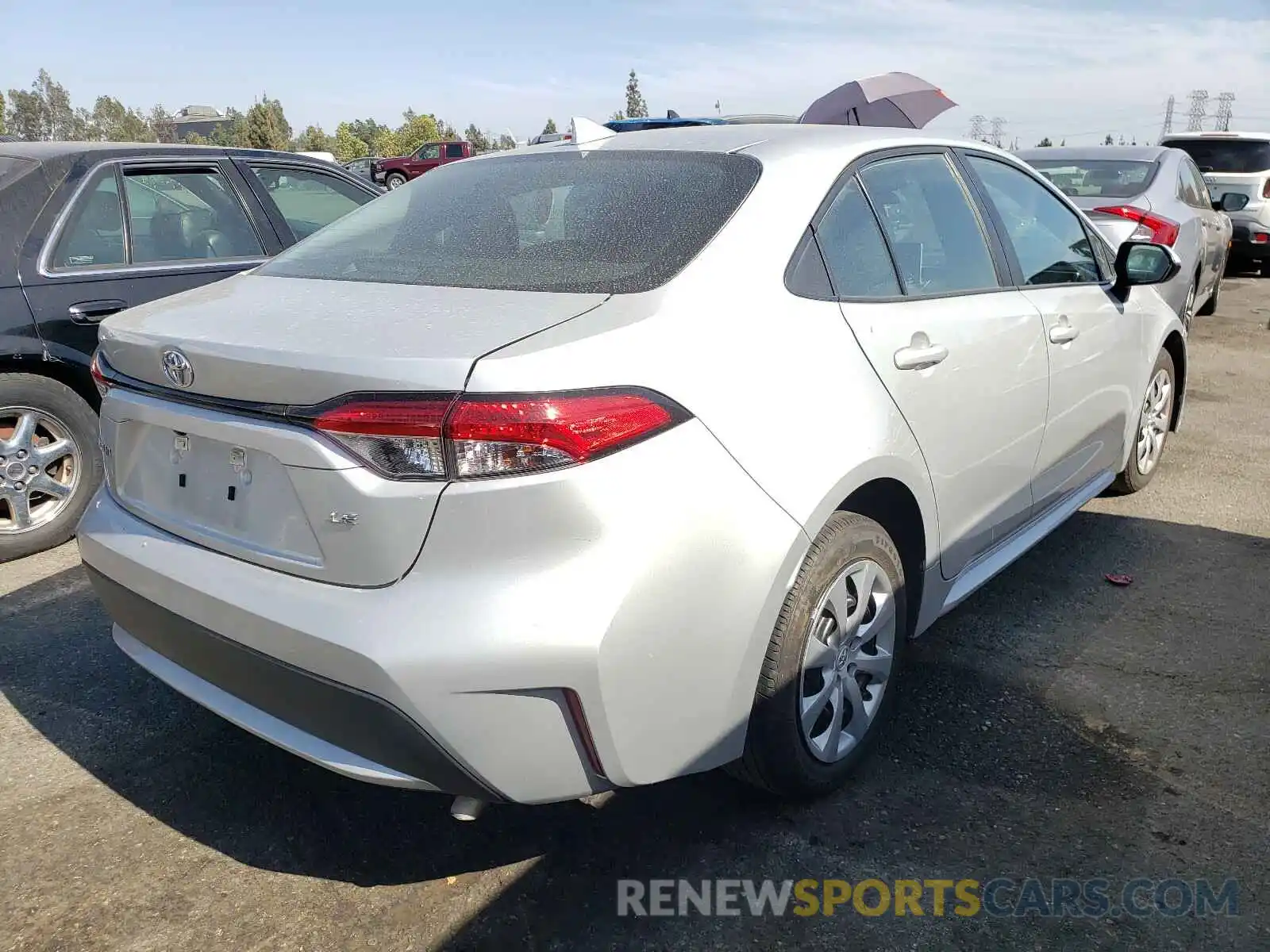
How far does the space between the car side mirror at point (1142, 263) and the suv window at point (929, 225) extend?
0.97m

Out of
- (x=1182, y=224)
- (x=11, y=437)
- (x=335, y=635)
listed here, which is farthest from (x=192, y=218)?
(x=1182, y=224)

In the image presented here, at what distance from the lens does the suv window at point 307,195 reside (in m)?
5.16

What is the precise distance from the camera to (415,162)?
35.3 m

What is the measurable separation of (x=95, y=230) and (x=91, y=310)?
40 centimetres

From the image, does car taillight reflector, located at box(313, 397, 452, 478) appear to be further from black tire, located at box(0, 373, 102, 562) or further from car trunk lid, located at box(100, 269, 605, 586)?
black tire, located at box(0, 373, 102, 562)

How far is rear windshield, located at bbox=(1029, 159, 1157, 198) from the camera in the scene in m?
7.44

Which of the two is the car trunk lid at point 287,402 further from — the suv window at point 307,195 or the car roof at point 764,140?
the suv window at point 307,195

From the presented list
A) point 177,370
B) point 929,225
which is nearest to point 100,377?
point 177,370

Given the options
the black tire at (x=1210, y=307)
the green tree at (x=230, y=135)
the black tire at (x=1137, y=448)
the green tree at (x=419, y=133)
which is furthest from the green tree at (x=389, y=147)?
the black tire at (x=1137, y=448)

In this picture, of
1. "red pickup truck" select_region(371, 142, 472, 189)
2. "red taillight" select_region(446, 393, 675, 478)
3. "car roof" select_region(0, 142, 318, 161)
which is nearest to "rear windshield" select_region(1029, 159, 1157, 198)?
"car roof" select_region(0, 142, 318, 161)

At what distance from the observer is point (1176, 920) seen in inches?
86.0

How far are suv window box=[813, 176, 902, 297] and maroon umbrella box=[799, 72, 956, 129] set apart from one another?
263 inches

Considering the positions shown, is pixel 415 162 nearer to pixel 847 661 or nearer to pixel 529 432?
pixel 847 661

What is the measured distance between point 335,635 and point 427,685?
0.20m
